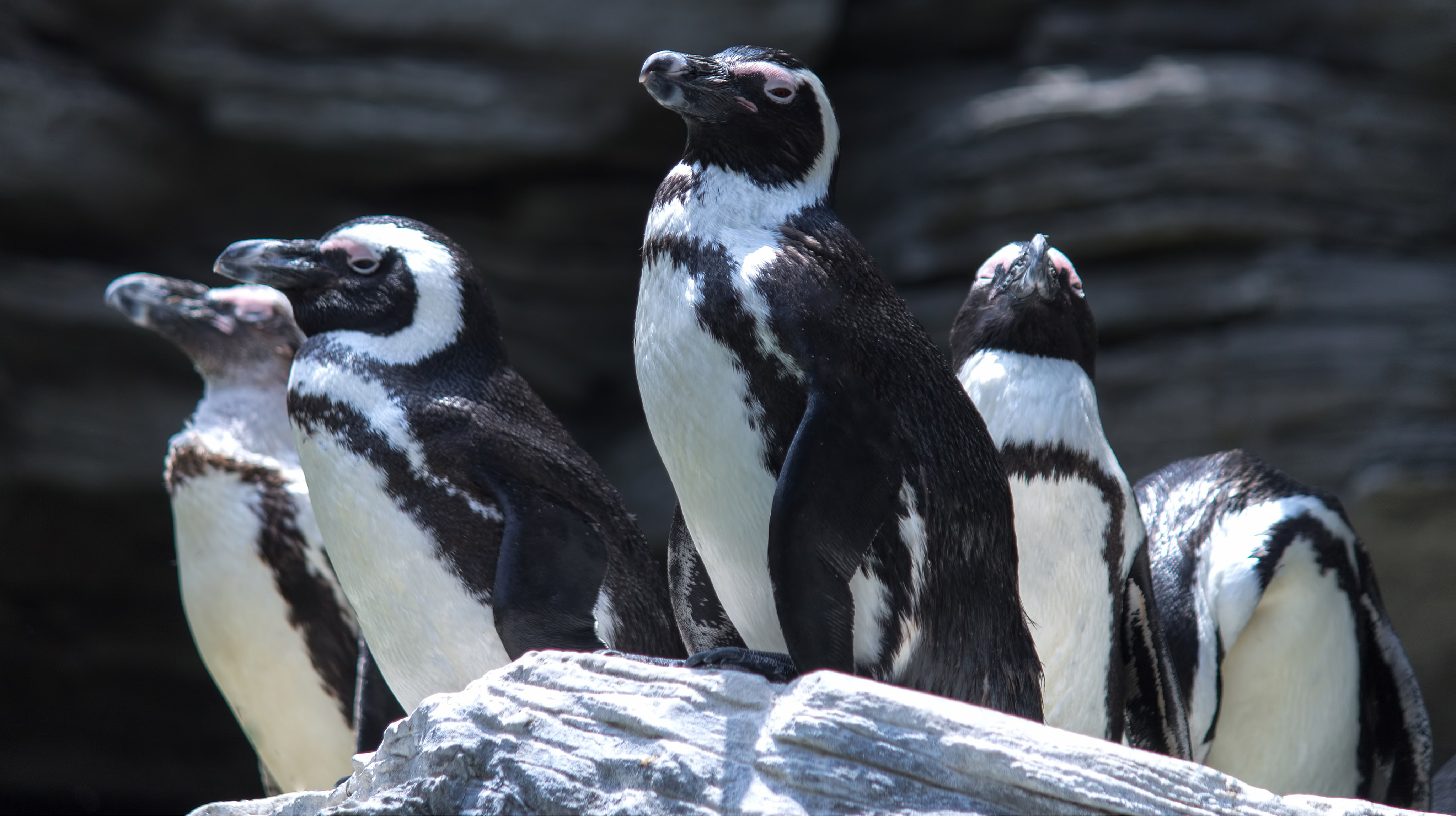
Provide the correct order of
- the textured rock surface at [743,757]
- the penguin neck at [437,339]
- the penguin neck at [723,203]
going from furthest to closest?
1. the penguin neck at [437,339]
2. the penguin neck at [723,203]
3. the textured rock surface at [743,757]

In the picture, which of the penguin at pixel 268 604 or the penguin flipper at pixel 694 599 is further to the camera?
the penguin at pixel 268 604

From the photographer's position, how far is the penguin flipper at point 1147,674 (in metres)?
2.40

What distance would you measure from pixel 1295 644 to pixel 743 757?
1.75 metres

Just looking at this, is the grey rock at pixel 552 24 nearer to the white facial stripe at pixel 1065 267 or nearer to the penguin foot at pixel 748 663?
the white facial stripe at pixel 1065 267

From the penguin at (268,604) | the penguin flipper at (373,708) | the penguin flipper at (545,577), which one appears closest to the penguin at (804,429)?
the penguin flipper at (545,577)

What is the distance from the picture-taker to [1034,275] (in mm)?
2375

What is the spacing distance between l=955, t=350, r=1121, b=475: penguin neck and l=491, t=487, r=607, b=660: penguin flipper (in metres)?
0.70

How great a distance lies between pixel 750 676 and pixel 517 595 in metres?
0.58

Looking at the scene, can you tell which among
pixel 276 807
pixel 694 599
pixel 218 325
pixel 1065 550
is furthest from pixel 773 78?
pixel 218 325

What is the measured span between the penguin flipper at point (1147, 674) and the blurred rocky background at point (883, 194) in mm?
2599

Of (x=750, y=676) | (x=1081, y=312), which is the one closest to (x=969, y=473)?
(x=750, y=676)

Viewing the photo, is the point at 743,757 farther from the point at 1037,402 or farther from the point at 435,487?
the point at 1037,402

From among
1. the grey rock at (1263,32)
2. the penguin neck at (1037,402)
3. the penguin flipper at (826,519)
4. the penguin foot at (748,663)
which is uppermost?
the grey rock at (1263,32)

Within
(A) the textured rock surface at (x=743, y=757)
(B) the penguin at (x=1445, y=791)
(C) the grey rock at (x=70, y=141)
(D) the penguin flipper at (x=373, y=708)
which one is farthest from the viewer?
(C) the grey rock at (x=70, y=141)
